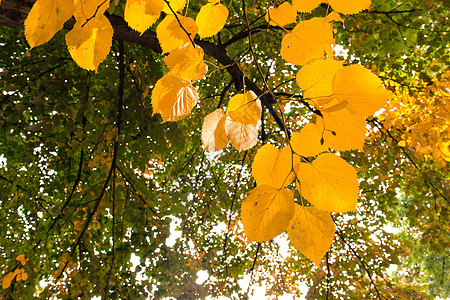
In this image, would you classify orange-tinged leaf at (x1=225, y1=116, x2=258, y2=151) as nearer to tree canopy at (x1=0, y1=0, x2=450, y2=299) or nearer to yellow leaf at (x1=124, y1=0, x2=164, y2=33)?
tree canopy at (x1=0, y1=0, x2=450, y2=299)

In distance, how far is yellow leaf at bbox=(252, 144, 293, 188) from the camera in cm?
39

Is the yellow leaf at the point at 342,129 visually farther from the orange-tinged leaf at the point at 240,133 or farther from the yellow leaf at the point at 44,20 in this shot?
the yellow leaf at the point at 44,20

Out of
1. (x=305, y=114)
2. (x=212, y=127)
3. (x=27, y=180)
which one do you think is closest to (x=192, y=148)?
(x=305, y=114)

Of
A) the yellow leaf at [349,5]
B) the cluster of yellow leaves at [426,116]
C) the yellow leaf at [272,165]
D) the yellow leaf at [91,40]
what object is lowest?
the yellow leaf at [272,165]

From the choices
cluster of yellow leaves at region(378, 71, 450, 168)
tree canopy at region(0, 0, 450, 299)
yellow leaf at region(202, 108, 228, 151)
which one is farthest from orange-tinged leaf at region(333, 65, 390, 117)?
cluster of yellow leaves at region(378, 71, 450, 168)

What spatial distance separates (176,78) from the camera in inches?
13.6

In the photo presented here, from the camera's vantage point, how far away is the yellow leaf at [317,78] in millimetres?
386

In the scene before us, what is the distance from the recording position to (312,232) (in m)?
0.36

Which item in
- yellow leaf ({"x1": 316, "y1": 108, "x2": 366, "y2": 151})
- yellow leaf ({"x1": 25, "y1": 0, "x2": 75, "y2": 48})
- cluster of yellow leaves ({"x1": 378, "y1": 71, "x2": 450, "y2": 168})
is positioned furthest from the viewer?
cluster of yellow leaves ({"x1": 378, "y1": 71, "x2": 450, "y2": 168})

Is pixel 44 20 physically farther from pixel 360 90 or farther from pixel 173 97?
pixel 360 90

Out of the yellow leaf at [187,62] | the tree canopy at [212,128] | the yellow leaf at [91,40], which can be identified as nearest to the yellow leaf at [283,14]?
the tree canopy at [212,128]

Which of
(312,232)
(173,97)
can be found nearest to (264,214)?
(312,232)

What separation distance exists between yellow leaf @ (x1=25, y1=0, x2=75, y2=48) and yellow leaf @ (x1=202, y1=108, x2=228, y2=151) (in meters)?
0.22

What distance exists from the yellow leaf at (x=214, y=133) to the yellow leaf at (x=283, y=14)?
0.66ft
